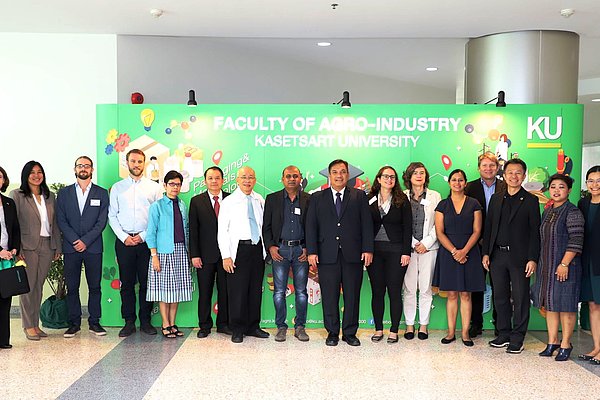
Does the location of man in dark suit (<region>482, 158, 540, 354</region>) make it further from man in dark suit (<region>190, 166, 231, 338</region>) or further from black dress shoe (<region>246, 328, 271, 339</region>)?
man in dark suit (<region>190, 166, 231, 338</region>)

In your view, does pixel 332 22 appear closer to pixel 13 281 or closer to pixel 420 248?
pixel 420 248

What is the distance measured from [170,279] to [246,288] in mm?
740

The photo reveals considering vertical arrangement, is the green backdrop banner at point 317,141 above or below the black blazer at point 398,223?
above

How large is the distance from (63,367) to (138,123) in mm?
2571

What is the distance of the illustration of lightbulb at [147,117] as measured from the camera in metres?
6.48

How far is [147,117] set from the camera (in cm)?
649

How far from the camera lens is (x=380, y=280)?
601 centimetres

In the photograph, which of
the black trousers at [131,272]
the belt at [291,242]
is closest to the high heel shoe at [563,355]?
the belt at [291,242]

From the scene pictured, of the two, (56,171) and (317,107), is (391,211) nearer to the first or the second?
(317,107)

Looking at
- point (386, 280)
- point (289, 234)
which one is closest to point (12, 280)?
Answer: point (289, 234)

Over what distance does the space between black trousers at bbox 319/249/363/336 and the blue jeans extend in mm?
220

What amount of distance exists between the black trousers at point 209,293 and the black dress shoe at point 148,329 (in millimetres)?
472

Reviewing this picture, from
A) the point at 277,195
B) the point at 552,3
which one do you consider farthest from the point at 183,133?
the point at 552,3

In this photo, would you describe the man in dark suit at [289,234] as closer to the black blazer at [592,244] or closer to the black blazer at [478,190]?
the black blazer at [478,190]
